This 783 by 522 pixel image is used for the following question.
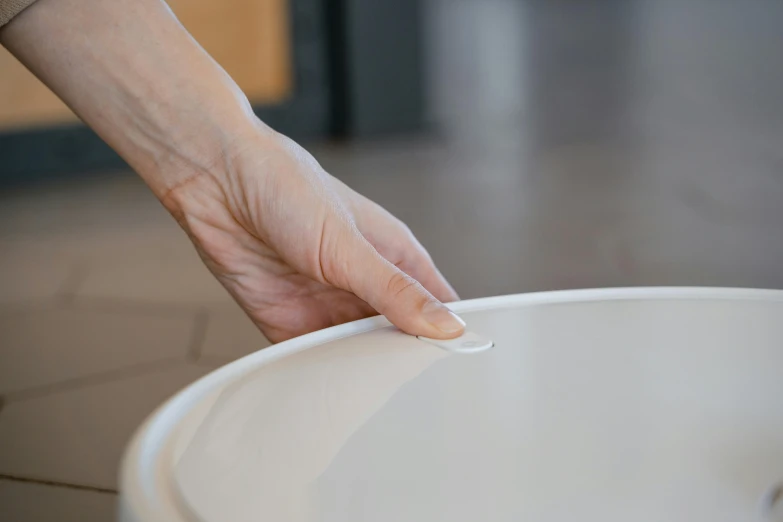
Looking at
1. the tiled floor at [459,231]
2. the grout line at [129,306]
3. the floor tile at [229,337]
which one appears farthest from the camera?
the grout line at [129,306]

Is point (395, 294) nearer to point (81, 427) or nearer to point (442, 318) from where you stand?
point (442, 318)

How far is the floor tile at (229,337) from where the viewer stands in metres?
0.94

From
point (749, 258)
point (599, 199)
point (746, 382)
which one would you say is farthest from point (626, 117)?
point (746, 382)

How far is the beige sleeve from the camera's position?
55 centimetres

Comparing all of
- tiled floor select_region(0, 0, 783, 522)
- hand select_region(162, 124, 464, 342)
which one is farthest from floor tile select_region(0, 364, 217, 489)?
hand select_region(162, 124, 464, 342)

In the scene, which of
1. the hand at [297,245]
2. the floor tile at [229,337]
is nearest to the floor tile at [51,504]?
the hand at [297,245]

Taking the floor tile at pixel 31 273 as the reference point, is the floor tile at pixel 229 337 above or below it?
above

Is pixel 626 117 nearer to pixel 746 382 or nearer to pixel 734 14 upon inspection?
pixel 746 382

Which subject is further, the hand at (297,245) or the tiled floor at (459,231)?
the tiled floor at (459,231)

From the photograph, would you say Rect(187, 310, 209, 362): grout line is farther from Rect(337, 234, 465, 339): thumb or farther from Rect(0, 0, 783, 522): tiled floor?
Rect(337, 234, 465, 339): thumb

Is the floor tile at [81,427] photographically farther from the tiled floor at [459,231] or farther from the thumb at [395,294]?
the thumb at [395,294]

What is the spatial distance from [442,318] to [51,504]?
328mm

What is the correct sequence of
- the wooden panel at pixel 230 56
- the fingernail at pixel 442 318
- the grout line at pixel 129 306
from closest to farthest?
the fingernail at pixel 442 318 < the grout line at pixel 129 306 < the wooden panel at pixel 230 56

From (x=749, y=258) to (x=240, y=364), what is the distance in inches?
37.5
